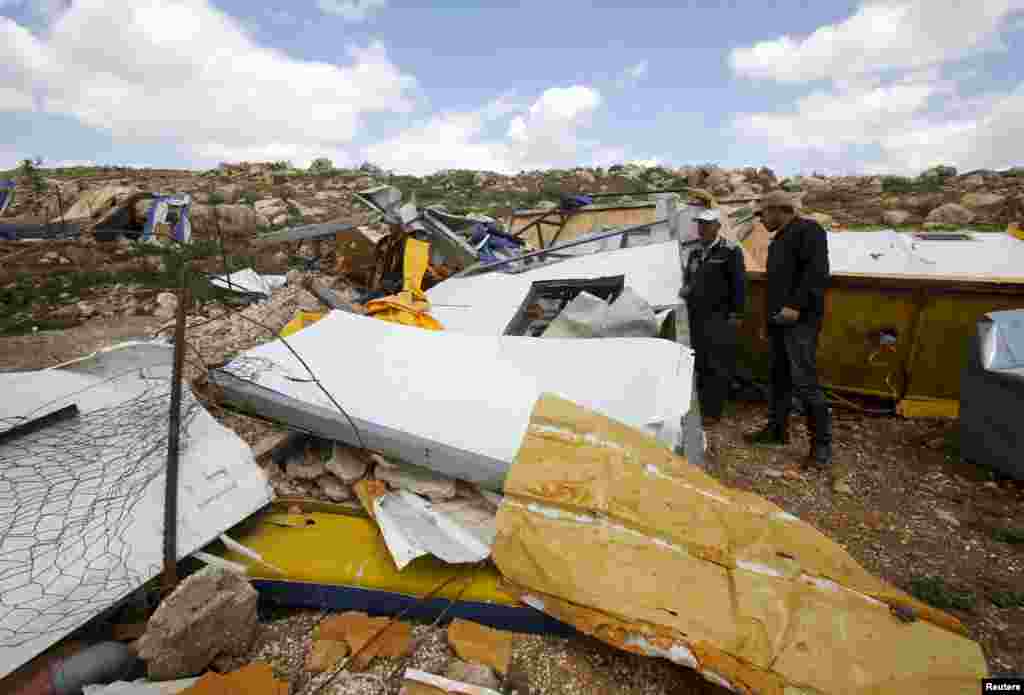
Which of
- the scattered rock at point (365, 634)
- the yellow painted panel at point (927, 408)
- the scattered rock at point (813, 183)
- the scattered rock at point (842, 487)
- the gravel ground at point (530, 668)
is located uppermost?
the scattered rock at point (813, 183)

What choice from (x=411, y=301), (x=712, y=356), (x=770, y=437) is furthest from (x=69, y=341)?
(x=770, y=437)

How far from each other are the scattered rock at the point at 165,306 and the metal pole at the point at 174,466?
172 inches

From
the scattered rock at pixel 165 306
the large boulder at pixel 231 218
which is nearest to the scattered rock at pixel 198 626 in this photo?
the scattered rock at pixel 165 306

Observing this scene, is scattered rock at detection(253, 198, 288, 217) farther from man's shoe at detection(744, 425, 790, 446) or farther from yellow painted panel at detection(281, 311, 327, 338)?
man's shoe at detection(744, 425, 790, 446)

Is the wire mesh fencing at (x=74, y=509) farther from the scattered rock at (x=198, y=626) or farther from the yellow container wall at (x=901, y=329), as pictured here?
the yellow container wall at (x=901, y=329)

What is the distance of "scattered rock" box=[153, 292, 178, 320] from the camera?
5.64 metres

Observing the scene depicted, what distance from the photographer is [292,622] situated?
1851mm

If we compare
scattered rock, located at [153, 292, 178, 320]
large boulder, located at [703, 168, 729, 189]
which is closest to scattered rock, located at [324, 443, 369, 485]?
scattered rock, located at [153, 292, 178, 320]

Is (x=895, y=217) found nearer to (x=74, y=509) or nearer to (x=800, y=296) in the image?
(x=800, y=296)

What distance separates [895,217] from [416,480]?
15294 mm

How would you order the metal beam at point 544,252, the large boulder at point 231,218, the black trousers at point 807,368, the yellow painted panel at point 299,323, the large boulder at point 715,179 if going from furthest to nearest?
the large boulder at point 715,179 < the large boulder at point 231,218 < the metal beam at point 544,252 < the yellow painted panel at point 299,323 < the black trousers at point 807,368

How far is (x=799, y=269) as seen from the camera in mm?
3043

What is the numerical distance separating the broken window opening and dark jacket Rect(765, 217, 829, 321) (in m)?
0.95

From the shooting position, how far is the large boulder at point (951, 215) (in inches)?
475
